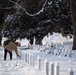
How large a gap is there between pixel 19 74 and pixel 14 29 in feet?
118

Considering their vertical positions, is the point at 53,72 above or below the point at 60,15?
below

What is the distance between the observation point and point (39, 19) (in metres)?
48.2

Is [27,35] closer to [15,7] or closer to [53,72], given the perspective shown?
[15,7]

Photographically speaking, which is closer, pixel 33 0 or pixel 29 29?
pixel 33 0

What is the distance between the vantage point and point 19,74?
13.5 meters

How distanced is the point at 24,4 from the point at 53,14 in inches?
224

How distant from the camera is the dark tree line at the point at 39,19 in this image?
1877 inches

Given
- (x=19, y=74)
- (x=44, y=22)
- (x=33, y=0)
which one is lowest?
(x=19, y=74)

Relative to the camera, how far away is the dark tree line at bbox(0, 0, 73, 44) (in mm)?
47688

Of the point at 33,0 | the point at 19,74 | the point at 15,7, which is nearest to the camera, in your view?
the point at 19,74

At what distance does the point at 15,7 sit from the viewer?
4775cm

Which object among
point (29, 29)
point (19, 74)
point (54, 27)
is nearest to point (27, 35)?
point (29, 29)

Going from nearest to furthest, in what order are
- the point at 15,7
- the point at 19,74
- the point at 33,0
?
the point at 19,74 → the point at 33,0 → the point at 15,7

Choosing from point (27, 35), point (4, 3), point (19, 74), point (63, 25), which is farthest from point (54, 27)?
point (19, 74)
